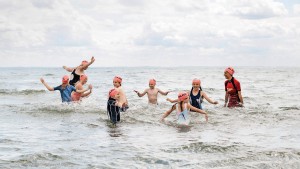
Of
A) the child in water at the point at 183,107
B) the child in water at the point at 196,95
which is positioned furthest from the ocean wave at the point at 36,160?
the child in water at the point at 196,95

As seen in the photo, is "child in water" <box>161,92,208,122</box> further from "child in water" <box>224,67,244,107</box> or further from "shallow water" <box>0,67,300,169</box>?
"child in water" <box>224,67,244,107</box>

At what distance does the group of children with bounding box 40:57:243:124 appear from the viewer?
40.0 feet

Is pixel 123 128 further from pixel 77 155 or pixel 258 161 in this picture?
pixel 258 161

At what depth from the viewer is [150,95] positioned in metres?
16.6

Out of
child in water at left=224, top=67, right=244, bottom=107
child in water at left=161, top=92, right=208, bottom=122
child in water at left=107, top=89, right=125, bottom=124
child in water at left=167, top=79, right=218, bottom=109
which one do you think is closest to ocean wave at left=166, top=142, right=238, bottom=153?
child in water at left=161, top=92, right=208, bottom=122

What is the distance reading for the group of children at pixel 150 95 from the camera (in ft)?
40.0

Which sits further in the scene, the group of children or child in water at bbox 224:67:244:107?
child in water at bbox 224:67:244:107

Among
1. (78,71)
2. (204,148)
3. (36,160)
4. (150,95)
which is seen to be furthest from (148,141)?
(78,71)

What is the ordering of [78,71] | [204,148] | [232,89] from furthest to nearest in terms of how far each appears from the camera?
[78,71]
[232,89]
[204,148]

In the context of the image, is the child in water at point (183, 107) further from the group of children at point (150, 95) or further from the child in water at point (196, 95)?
the child in water at point (196, 95)

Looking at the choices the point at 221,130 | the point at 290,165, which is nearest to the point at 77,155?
the point at 290,165

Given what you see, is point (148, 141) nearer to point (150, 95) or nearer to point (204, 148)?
point (204, 148)

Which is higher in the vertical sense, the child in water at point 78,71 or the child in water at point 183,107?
the child in water at point 78,71

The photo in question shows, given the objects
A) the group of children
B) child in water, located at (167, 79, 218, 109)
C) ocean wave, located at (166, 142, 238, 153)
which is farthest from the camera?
child in water, located at (167, 79, 218, 109)
